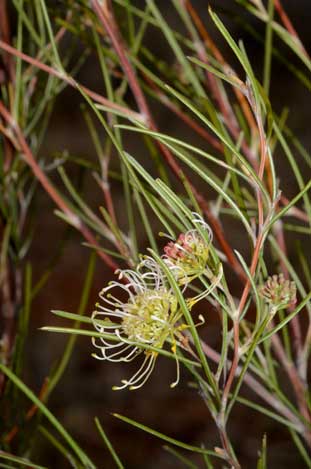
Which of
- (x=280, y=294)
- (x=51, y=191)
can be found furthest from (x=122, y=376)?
(x=280, y=294)

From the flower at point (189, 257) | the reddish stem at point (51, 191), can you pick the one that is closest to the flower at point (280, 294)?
the flower at point (189, 257)

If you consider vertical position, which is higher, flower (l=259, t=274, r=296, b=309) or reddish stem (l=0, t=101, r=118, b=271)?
reddish stem (l=0, t=101, r=118, b=271)

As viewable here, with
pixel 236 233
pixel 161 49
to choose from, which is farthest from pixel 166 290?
pixel 161 49

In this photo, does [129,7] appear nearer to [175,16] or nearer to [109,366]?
[109,366]

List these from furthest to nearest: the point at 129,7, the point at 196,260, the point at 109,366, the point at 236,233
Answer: the point at 236,233
the point at 109,366
the point at 129,7
the point at 196,260

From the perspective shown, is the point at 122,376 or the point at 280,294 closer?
the point at 280,294

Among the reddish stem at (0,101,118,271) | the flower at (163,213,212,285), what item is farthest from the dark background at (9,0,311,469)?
the flower at (163,213,212,285)

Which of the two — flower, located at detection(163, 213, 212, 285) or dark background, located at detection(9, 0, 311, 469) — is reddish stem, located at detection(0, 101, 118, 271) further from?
dark background, located at detection(9, 0, 311, 469)

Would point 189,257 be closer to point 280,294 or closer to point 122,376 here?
point 280,294
